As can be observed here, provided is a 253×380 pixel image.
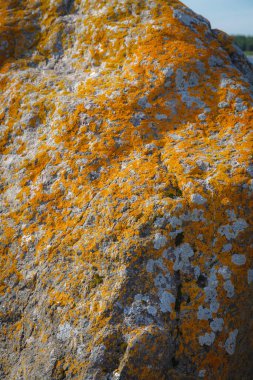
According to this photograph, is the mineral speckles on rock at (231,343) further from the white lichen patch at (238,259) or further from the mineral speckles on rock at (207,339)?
the white lichen patch at (238,259)

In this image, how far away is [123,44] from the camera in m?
4.36

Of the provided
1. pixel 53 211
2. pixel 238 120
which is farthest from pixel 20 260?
pixel 238 120

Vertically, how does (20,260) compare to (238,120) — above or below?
below

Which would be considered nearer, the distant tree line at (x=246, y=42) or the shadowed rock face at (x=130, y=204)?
the shadowed rock face at (x=130, y=204)

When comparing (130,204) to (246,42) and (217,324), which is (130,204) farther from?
Answer: (246,42)

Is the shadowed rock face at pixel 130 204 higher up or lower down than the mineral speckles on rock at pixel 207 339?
higher up

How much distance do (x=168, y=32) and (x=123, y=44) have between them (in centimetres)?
47

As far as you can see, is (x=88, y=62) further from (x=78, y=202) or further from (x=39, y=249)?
(x=39, y=249)

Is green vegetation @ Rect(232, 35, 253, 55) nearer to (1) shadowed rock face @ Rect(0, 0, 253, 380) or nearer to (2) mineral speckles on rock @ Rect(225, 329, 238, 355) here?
(1) shadowed rock face @ Rect(0, 0, 253, 380)

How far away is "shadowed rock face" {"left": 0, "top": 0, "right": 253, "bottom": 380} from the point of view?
2.92 metres

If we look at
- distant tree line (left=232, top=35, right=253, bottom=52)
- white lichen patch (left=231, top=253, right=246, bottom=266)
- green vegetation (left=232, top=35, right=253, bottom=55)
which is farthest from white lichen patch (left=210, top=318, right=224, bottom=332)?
distant tree line (left=232, top=35, right=253, bottom=52)

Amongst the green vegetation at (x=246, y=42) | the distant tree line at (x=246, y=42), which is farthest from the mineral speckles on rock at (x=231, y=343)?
the distant tree line at (x=246, y=42)

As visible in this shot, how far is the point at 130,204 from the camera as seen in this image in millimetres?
3297

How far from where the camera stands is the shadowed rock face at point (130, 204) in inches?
115
